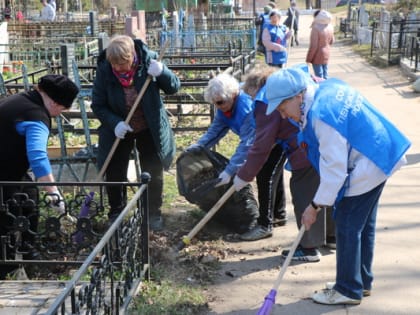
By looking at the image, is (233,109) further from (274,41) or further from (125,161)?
(274,41)

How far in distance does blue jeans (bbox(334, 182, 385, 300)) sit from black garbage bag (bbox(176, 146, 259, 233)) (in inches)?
54.2

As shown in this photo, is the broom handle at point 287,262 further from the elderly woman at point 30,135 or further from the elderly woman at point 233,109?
the elderly woman at point 30,135

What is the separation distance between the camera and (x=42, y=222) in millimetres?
5715

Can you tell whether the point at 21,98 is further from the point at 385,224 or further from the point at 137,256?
the point at 385,224

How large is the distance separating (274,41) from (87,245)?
28.7 feet

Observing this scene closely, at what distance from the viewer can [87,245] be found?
450 centimetres

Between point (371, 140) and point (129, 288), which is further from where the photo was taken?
point (129, 288)

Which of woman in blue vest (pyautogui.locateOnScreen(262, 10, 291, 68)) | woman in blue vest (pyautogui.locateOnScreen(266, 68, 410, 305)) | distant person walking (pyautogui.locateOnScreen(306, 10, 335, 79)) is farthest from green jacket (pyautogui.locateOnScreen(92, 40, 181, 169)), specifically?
woman in blue vest (pyautogui.locateOnScreen(262, 10, 291, 68))

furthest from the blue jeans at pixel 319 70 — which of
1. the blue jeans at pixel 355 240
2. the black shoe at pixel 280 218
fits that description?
the blue jeans at pixel 355 240

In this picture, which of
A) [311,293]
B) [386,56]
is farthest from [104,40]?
[386,56]

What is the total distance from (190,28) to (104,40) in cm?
932

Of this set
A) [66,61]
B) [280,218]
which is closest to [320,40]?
[66,61]

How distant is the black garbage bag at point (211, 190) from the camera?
206 inches

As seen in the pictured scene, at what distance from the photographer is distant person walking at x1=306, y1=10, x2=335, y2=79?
10.8m
